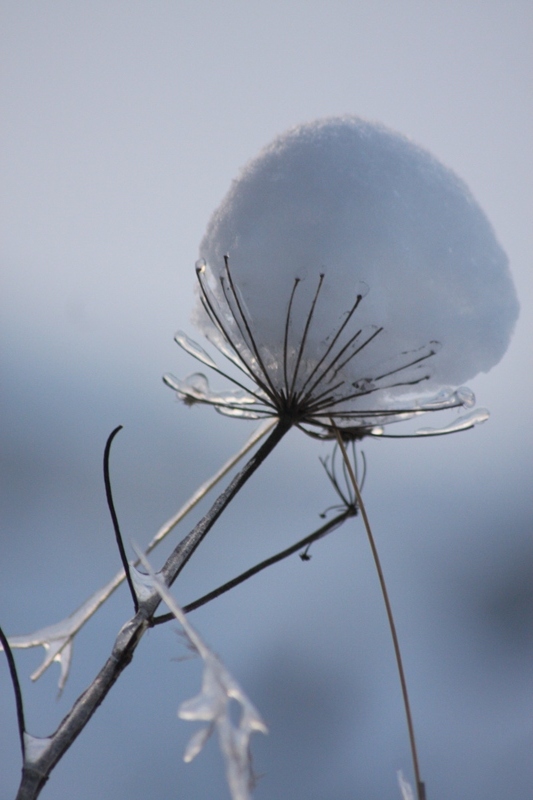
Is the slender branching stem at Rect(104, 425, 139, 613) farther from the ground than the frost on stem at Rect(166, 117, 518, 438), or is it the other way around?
the frost on stem at Rect(166, 117, 518, 438)

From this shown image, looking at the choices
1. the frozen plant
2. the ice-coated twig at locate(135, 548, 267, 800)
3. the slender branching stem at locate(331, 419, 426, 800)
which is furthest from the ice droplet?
the ice-coated twig at locate(135, 548, 267, 800)

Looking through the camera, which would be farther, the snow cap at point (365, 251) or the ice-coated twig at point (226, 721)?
the snow cap at point (365, 251)

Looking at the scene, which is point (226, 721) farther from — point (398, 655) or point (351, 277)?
point (351, 277)

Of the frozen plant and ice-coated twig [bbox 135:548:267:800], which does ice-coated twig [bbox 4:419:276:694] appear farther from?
ice-coated twig [bbox 135:548:267:800]

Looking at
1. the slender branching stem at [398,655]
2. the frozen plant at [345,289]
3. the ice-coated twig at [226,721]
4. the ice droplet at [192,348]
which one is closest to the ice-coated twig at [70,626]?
the frozen plant at [345,289]

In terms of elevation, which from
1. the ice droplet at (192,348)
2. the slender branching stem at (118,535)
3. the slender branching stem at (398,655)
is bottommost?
the slender branching stem at (398,655)

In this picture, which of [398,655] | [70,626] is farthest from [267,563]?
[70,626]

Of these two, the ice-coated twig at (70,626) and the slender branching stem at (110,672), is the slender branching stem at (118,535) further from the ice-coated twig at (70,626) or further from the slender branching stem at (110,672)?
the ice-coated twig at (70,626)
